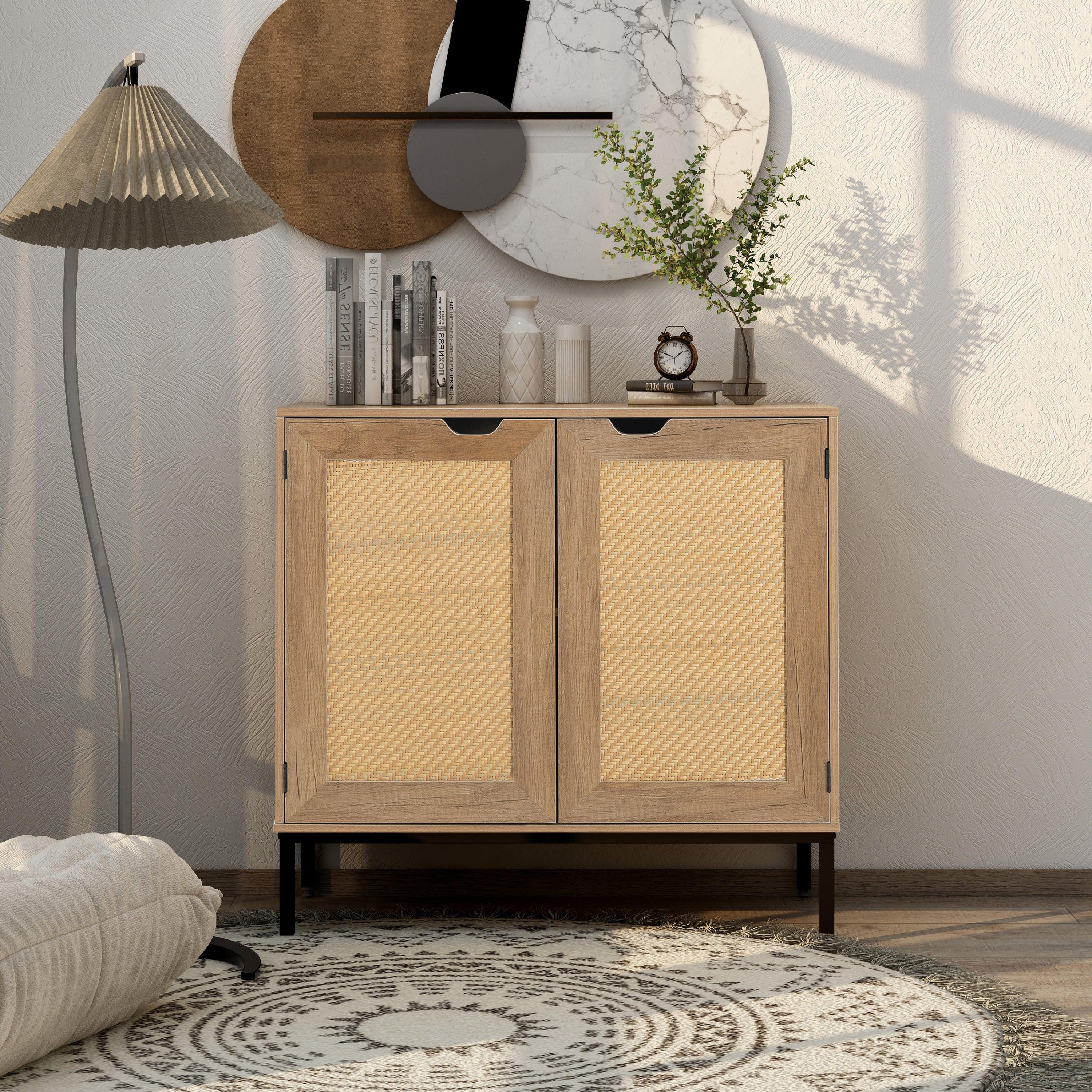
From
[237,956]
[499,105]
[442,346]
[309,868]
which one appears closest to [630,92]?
[499,105]

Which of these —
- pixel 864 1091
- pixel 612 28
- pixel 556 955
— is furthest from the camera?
pixel 612 28

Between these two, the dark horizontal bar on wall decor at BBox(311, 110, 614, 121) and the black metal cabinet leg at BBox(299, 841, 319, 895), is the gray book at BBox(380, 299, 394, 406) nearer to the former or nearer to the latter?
the dark horizontal bar on wall decor at BBox(311, 110, 614, 121)

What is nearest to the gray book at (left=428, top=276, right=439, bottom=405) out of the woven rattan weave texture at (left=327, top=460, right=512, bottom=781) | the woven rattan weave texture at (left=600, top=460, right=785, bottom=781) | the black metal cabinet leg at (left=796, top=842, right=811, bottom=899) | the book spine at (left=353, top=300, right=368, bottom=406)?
the book spine at (left=353, top=300, right=368, bottom=406)

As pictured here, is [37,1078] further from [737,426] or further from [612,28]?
[612,28]

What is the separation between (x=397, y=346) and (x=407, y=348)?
2cm

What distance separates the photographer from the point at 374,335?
2.48 meters

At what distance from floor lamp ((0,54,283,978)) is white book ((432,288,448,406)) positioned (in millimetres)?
435

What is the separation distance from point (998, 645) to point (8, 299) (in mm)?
2290

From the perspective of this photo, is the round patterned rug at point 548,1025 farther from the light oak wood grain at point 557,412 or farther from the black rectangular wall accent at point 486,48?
the black rectangular wall accent at point 486,48

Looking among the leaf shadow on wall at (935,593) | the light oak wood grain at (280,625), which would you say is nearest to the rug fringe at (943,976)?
the light oak wood grain at (280,625)

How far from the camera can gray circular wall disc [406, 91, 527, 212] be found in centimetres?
269

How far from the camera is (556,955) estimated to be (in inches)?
90.1

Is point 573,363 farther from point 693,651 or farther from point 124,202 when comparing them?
point 124,202

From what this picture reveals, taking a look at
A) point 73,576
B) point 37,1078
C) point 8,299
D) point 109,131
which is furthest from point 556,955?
point 8,299
